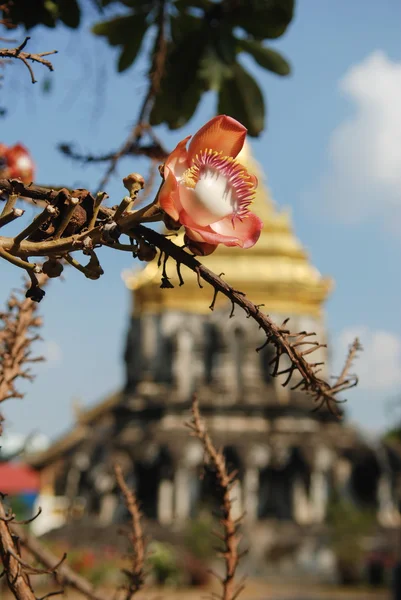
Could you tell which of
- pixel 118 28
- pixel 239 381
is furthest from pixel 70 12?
pixel 239 381

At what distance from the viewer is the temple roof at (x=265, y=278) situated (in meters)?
18.8

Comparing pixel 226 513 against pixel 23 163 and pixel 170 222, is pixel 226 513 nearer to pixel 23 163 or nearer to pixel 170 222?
pixel 170 222

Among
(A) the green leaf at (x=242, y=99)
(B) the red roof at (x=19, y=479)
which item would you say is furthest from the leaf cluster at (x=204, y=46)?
(B) the red roof at (x=19, y=479)

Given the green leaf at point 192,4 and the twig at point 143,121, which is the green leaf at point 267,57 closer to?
the green leaf at point 192,4

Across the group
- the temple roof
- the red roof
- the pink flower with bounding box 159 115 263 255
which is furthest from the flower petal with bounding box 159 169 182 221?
the red roof

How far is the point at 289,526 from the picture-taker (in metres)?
15.7

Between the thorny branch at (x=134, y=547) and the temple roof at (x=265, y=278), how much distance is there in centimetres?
1679

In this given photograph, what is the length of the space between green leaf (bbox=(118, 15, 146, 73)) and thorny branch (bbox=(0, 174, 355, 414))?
2025 millimetres

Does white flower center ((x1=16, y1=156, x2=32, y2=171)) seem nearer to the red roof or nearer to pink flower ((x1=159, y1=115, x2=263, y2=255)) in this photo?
pink flower ((x1=159, y1=115, x2=263, y2=255))

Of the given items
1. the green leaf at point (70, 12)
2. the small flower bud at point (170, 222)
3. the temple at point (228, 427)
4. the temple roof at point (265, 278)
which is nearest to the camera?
the small flower bud at point (170, 222)

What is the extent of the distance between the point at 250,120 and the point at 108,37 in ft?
1.89

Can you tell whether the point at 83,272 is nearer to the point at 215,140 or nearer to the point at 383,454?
the point at 215,140

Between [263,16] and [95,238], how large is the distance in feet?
6.41

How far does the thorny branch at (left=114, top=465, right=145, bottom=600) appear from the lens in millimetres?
1177
